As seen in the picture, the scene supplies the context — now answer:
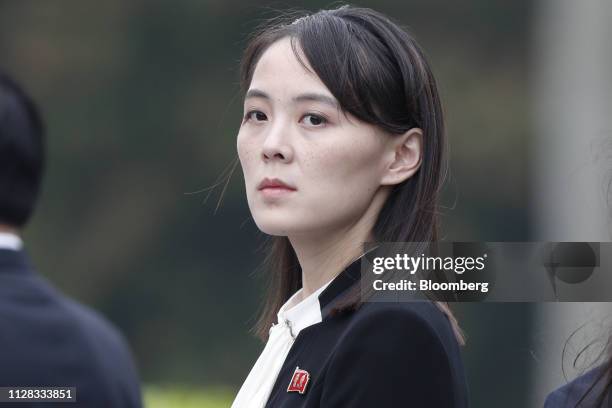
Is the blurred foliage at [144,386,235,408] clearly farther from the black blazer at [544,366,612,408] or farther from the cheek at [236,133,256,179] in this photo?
the black blazer at [544,366,612,408]

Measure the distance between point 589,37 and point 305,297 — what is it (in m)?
11.6

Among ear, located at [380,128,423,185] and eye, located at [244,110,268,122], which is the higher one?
eye, located at [244,110,268,122]

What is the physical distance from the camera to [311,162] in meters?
3.00

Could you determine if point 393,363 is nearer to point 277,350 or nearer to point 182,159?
point 277,350

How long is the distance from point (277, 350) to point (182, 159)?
13731 mm

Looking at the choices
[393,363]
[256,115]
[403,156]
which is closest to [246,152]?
[256,115]

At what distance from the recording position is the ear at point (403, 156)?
305 centimetres

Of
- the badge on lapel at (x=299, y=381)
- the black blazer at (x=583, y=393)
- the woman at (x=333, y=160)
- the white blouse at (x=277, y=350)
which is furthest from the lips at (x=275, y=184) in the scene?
the black blazer at (x=583, y=393)

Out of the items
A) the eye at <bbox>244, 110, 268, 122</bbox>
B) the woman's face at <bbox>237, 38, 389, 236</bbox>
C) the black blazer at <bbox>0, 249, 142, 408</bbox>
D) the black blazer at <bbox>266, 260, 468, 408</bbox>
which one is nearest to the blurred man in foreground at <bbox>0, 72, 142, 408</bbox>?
the black blazer at <bbox>0, 249, 142, 408</bbox>

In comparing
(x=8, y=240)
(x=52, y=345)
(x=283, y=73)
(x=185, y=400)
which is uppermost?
(x=185, y=400)

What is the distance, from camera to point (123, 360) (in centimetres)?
227

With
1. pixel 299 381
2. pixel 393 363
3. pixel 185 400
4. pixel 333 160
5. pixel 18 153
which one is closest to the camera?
pixel 18 153

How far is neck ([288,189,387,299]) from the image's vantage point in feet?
10.0

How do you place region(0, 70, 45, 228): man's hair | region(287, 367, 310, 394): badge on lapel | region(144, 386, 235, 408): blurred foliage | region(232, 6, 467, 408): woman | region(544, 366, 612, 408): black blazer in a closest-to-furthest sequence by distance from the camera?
region(0, 70, 45, 228): man's hair < region(544, 366, 612, 408): black blazer < region(287, 367, 310, 394): badge on lapel < region(232, 6, 467, 408): woman < region(144, 386, 235, 408): blurred foliage
